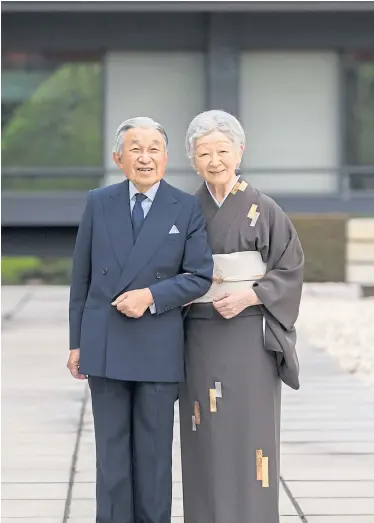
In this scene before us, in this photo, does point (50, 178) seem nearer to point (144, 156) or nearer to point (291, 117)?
point (291, 117)

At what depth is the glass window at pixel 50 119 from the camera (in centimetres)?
2103

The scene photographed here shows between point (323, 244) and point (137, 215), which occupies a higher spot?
point (323, 244)

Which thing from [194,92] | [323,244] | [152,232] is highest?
[194,92]

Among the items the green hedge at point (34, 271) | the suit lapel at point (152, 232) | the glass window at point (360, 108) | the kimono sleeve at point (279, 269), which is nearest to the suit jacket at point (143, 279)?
the suit lapel at point (152, 232)

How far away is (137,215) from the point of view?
4.42 meters

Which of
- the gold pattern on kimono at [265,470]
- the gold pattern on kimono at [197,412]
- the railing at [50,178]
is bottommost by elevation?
the gold pattern on kimono at [265,470]

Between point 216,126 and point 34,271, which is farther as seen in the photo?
point 34,271

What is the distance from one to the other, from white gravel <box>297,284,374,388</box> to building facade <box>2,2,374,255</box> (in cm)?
319

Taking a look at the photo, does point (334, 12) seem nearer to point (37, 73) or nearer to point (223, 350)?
→ point (37, 73)

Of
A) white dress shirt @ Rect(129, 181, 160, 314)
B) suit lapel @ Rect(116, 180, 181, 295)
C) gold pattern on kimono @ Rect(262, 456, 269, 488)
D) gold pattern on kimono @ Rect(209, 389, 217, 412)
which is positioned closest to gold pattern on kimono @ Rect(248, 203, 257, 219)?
suit lapel @ Rect(116, 180, 181, 295)

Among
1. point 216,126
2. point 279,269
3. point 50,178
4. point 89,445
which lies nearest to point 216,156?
point 216,126

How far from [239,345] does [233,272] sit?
273 mm

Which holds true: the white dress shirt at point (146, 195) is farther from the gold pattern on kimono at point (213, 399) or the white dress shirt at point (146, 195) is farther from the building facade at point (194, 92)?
the building facade at point (194, 92)

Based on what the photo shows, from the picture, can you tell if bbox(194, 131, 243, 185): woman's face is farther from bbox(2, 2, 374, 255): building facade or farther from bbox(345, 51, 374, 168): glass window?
bbox(345, 51, 374, 168): glass window
